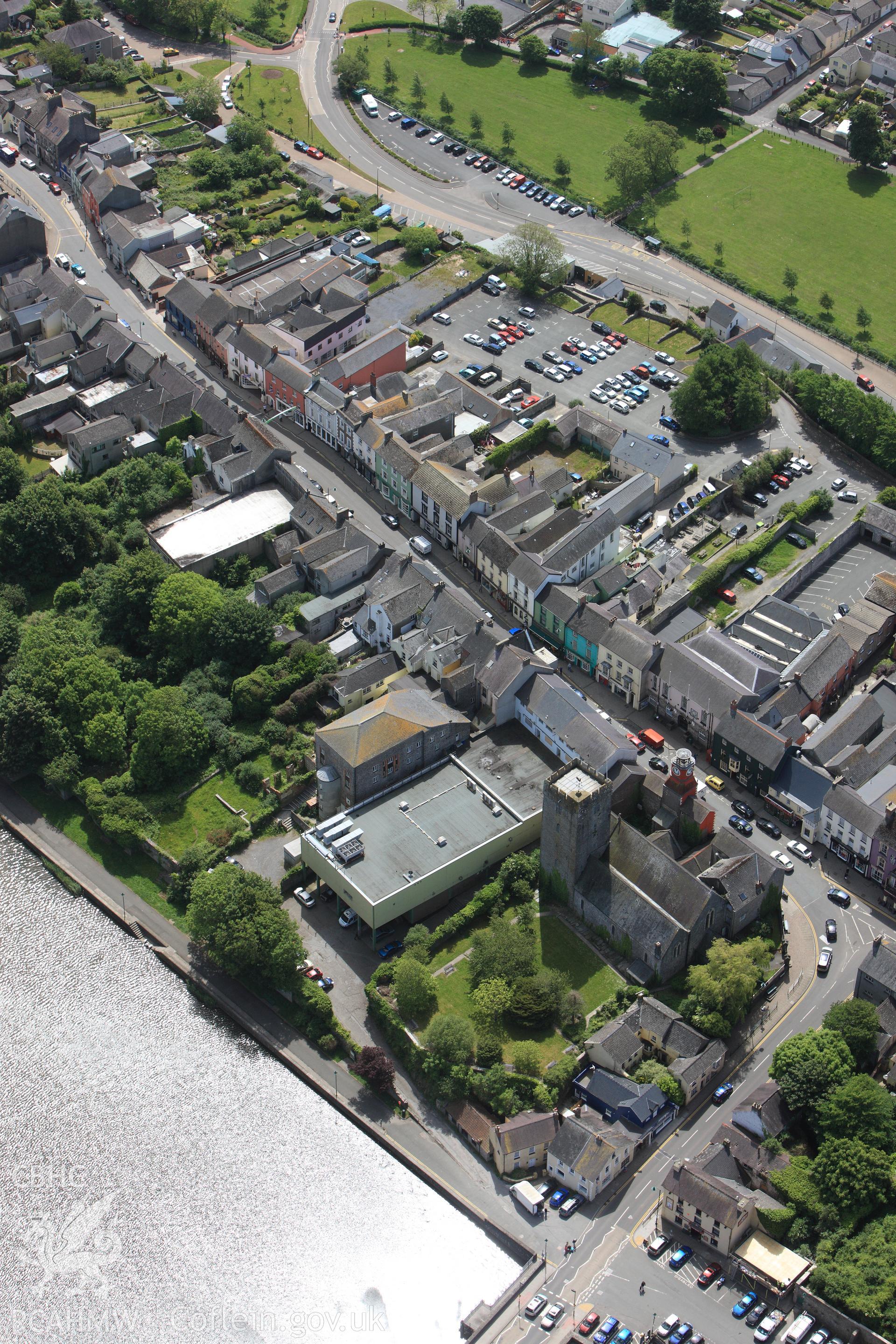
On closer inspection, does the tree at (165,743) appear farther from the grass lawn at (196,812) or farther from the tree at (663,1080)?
the tree at (663,1080)

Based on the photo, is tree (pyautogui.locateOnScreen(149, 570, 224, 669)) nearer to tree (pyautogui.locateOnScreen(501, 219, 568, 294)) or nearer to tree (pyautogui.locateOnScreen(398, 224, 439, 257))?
tree (pyautogui.locateOnScreen(501, 219, 568, 294))

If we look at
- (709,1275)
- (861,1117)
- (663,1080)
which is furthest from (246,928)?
(861,1117)

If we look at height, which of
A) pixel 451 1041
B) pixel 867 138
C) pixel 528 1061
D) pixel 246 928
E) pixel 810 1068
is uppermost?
pixel 867 138

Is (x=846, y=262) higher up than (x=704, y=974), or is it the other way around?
(x=846, y=262)

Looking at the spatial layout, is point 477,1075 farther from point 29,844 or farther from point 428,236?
point 428,236

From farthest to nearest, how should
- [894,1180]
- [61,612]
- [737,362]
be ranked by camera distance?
[737,362] → [61,612] → [894,1180]

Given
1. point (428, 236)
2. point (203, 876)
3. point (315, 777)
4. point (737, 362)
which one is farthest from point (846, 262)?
point (203, 876)

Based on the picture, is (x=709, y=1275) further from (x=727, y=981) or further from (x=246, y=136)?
(x=246, y=136)
